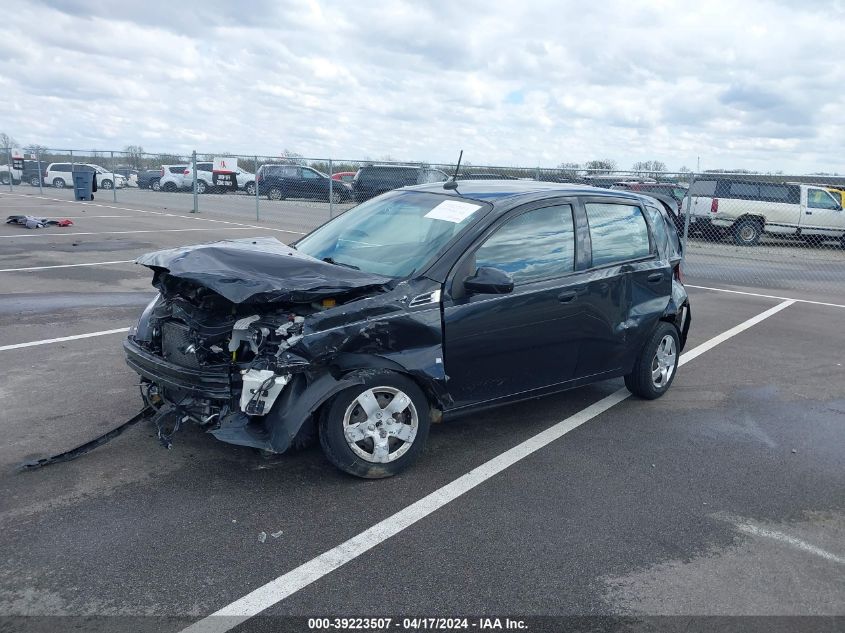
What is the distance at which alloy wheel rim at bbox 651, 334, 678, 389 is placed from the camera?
582 cm

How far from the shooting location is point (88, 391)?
18.2 ft

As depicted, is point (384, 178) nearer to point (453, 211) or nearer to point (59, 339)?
point (59, 339)

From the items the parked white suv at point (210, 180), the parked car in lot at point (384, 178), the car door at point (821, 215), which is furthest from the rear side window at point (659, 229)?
the parked white suv at point (210, 180)

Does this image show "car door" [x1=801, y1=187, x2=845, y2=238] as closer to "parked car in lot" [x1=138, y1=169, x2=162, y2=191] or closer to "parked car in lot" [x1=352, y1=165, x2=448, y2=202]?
"parked car in lot" [x1=352, y1=165, x2=448, y2=202]

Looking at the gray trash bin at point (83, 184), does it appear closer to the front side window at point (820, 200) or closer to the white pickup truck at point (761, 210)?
the white pickup truck at point (761, 210)

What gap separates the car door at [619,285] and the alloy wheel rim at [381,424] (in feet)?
5.07

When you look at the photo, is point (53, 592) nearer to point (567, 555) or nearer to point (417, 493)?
point (417, 493)

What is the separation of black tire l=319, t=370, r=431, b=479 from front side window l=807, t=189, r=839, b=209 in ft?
62.8

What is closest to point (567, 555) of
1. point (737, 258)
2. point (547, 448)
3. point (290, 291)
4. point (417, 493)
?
point (417, 493)

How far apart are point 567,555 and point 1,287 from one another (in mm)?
A: 8830

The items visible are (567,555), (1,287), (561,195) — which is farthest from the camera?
(1,287)

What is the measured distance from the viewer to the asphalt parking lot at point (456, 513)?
3.14m

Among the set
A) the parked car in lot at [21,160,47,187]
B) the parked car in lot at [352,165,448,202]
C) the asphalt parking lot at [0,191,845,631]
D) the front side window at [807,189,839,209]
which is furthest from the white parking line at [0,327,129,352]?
the parked car in lot at [21,160,47,187]

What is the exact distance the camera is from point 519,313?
4.66 meters
